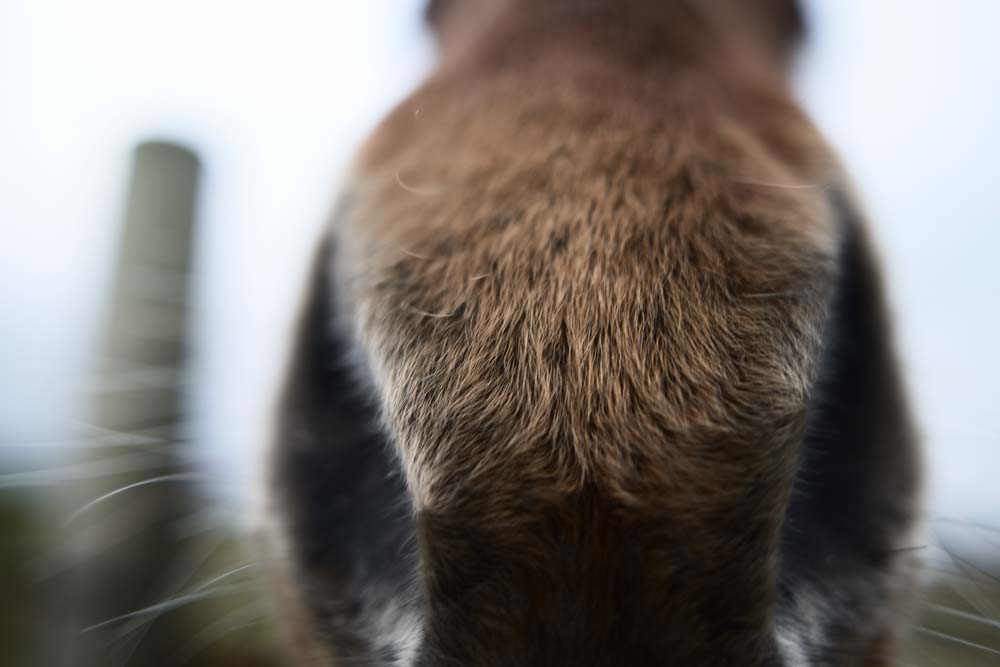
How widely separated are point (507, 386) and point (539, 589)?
0.38ft

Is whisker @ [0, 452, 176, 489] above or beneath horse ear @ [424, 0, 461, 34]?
beneath

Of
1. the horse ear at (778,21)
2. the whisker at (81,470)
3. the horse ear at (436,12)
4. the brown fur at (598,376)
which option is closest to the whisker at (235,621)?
the whisker at (81,470)

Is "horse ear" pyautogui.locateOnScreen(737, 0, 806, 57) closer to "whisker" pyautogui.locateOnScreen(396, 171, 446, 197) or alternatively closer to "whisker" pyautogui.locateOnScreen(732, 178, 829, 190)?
"whisker" pyautogui.locateOnScreen(732, 178, 829, 190)

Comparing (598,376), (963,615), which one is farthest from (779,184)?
(963,615)

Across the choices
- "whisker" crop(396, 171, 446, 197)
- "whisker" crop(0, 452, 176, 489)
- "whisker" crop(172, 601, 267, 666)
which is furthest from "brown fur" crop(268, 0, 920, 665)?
"whisker" crop(0, 452, 176, 489)

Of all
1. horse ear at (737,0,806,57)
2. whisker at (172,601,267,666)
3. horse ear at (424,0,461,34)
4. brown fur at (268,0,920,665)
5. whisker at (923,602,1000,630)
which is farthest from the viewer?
horse ear at (424,0,461,34)

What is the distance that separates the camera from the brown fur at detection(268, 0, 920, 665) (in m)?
0.43

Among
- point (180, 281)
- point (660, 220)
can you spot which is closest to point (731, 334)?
point (660, 220)

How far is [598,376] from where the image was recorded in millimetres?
440

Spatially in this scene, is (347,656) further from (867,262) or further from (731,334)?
(867,262)

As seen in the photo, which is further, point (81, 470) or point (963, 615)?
point (81, 470)

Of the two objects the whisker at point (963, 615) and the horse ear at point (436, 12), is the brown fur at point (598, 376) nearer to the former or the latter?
the whisker at point (963, 615)

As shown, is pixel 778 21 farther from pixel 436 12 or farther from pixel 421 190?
pixel 421 190

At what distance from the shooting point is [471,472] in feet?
1.42
